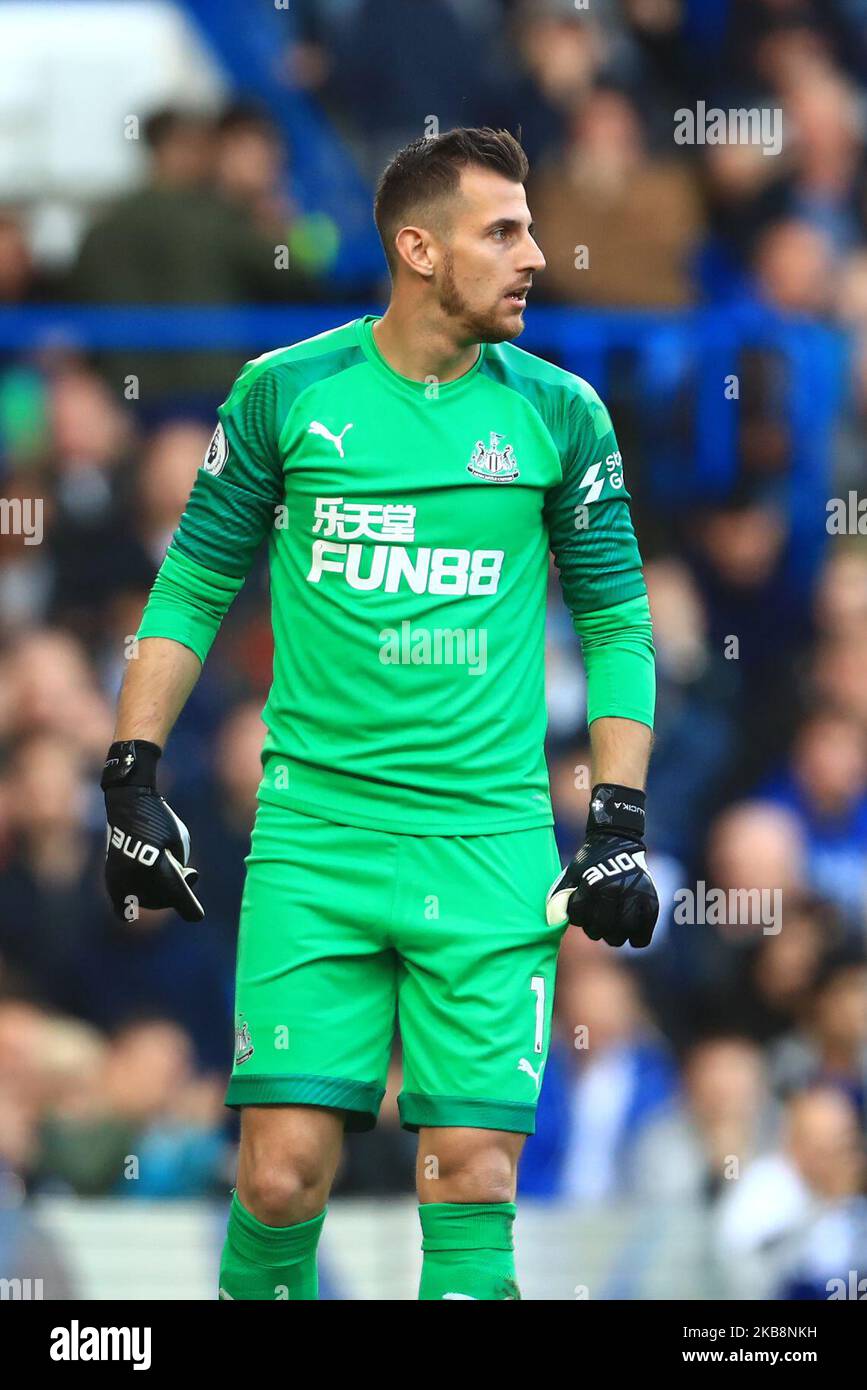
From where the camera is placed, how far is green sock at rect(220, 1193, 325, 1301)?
4.16 m

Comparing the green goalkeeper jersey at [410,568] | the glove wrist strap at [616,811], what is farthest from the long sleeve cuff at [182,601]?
the glove wrist strap at [616,811]

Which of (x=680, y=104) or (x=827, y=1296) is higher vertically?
(x=680, y=104)

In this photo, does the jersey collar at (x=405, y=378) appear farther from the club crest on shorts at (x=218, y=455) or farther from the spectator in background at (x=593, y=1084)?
the spectator in background at (x=593, y=1084)

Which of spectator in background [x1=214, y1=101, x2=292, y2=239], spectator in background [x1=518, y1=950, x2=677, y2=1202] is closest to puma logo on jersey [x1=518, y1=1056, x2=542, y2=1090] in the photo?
spectator in background [x1=518, y1=950, x2=677, y2=1202]

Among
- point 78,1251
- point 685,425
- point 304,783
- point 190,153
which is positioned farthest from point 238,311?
point 304,783

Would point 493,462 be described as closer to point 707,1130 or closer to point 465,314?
point 465,314

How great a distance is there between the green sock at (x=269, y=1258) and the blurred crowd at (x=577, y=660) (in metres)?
2.32

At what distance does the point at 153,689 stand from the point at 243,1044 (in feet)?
2.14

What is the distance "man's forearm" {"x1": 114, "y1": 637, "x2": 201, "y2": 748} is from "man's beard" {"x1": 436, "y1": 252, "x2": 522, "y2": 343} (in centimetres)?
77

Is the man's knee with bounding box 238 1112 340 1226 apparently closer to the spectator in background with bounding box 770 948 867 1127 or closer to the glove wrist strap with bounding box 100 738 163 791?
the glove wrist strap with bounding box 100 738 163 791

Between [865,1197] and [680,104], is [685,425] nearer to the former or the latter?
[680,104]

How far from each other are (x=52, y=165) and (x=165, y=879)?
4.31 m

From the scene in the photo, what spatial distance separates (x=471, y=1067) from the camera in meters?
4.10

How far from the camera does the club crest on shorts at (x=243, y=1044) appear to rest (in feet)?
13.7
